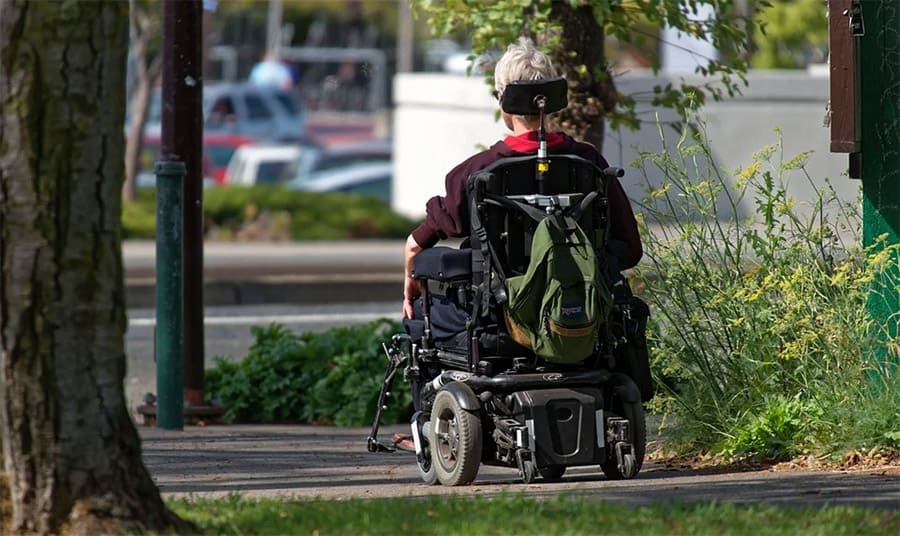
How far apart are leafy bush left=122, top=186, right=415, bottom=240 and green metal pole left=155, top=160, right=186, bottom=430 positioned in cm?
1376

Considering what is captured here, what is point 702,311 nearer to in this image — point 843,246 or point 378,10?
point 843,246

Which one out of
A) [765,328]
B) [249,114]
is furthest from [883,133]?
[249,114]

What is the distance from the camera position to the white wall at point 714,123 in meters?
18.1

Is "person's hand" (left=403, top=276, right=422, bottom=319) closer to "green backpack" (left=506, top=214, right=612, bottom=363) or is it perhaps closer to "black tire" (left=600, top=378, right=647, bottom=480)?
"green backpack" (left=506, top=214, right=612, bottom=363)

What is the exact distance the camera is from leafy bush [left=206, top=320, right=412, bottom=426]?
8.95 m

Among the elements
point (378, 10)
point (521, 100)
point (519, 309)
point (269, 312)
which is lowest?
point (269, 312)

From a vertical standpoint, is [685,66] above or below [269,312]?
above

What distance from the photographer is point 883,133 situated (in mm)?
6461

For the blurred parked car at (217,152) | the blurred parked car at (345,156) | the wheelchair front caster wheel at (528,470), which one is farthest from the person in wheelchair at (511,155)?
the blurred parked car at (217,152)

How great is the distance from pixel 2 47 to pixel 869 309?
3.69 metres

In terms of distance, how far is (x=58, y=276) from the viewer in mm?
4367

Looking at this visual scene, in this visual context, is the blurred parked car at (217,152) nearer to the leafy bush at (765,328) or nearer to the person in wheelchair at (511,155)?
the leafy bush at (765,328)

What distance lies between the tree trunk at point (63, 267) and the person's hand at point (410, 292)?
1851 millimetres

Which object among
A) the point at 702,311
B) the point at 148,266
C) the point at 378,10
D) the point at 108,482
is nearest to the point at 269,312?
the point at 148,266
